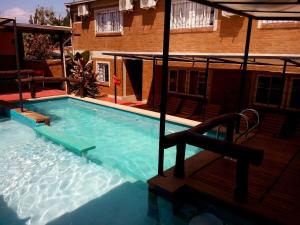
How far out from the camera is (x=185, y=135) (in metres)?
4.64

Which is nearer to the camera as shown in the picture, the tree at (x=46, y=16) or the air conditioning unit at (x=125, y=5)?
the air conditioning unit at (x=125, y=5)

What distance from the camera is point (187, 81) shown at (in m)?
14.2

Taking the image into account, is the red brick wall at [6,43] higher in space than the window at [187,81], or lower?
higher

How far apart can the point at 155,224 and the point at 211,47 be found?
9595mm

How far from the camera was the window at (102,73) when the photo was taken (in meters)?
18.1

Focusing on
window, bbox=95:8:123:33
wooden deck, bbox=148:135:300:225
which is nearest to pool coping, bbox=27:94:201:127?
wooden deck, bbox=148:135:300:225

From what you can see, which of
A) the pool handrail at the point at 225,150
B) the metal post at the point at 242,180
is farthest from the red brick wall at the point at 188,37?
the metal post at the point at 242,180

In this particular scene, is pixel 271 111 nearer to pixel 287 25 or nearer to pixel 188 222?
pixel 287 25

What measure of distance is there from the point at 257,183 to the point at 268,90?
300 inches

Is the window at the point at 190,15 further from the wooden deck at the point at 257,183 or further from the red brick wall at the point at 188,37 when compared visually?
the wooden deck at the point at 257,183

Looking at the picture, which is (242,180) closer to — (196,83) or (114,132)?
(114,132)

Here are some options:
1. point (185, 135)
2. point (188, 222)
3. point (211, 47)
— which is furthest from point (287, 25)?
point (188, 222)

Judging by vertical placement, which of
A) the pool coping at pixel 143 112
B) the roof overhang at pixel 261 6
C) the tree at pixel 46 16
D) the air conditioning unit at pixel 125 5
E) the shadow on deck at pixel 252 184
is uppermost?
the tree at pixel 46 16

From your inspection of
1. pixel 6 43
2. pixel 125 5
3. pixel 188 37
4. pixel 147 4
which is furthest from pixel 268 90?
pixel 6 43
